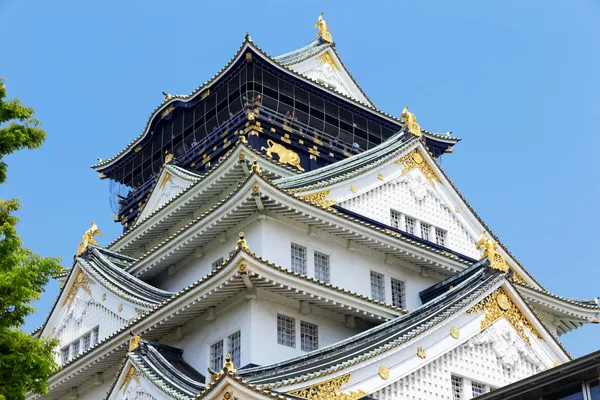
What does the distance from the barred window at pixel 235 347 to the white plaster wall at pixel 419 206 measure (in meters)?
8.30

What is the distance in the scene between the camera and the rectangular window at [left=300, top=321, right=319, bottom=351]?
115ft

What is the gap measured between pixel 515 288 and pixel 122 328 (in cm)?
1328

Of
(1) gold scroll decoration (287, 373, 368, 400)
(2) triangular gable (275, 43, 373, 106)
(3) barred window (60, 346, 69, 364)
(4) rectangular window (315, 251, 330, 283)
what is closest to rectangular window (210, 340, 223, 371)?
(4) rectangular window (315, 251, 330, 283)

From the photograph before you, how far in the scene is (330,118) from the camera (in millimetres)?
48250

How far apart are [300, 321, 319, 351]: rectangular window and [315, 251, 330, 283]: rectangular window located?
2533 millimetres

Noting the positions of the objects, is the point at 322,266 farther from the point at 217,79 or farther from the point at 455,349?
the point at 217,79

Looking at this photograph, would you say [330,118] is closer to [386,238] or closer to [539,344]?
[386,238]

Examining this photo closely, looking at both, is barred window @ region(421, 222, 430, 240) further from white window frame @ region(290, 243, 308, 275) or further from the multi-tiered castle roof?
white window frame @ region(290, 243, 308, 275)

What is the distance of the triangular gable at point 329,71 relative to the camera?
2020 inches

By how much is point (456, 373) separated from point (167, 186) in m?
17.7

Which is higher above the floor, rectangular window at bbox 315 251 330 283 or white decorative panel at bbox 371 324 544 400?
rectangular window at bbox 315 251 330 283

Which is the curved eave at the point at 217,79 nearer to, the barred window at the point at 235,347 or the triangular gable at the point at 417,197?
the triangular gable at the point at 417,197

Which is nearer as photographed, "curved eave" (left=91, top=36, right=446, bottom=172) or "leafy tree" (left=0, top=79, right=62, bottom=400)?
"leafy tree" (left=0, top=79, right=62, bottom=400)

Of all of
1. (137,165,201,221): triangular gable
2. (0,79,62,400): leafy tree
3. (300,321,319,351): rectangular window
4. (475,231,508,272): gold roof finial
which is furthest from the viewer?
(137,165,201,221): triangular gable
